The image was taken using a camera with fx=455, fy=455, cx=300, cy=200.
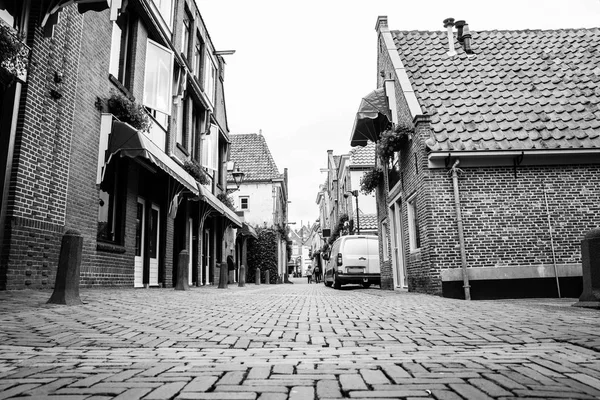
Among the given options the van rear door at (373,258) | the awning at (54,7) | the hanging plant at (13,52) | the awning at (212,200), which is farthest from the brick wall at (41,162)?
the van rear door at (373,258)

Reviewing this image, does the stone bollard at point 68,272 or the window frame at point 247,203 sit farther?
the window frame at point 247,203

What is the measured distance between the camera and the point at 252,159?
3528 centimetres

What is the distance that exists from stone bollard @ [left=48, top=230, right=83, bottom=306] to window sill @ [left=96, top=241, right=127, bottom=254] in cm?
358

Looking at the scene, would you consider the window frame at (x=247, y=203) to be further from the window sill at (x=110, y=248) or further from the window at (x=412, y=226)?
the window sill at (x=110, y=248)

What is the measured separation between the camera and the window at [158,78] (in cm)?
1170

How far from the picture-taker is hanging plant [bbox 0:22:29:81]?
5.75 meters

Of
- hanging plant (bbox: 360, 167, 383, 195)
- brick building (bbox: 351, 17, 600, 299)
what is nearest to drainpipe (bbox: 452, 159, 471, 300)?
brick building (bbox: 351, 17, 600, 299)

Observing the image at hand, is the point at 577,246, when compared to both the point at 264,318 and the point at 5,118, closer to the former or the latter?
the point at 264,318

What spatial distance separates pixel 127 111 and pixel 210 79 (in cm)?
944

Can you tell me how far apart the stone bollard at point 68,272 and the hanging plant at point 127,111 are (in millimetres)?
4928

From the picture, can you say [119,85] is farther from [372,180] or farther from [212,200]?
[372,180]

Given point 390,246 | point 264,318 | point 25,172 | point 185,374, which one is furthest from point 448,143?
point 185,374

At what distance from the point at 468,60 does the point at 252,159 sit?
966 inches

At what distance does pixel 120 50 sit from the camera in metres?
10.8
